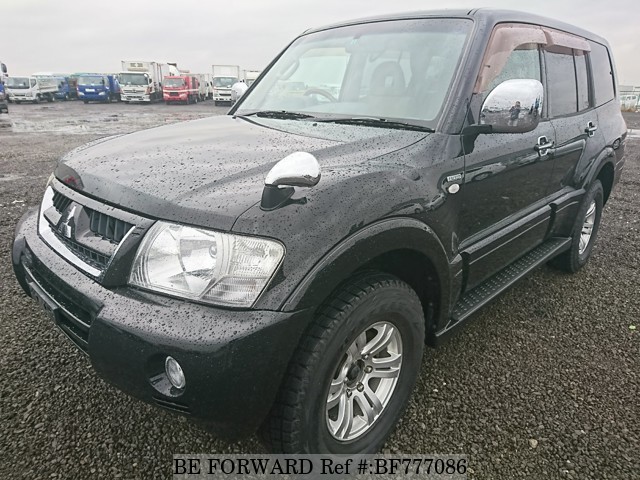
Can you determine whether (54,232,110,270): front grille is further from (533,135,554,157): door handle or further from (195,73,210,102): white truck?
(195,73,210,102): white truck

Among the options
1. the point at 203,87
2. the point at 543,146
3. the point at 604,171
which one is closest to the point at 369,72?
the point at 543,146

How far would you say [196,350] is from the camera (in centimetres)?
142

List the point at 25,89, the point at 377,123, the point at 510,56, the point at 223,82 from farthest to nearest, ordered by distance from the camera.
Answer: the point at 223,82, the point at 25,89, the point at 510,56, the point at 377,123

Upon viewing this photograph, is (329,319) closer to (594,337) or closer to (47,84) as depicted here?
(594,337)

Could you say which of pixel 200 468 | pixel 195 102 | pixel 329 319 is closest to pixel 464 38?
pixel 329 319

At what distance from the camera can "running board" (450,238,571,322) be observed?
245 centimetres

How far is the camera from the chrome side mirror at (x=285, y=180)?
5.07 feet

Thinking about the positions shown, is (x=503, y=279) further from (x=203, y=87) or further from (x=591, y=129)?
(x=203, y=87)

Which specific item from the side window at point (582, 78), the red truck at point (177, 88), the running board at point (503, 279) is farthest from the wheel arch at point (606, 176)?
the red truck at point (177, 88)

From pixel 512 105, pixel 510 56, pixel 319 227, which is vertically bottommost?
pixel 319 227

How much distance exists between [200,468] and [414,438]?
98 cm

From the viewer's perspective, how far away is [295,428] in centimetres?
163

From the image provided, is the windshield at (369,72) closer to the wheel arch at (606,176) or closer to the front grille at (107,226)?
the front grille at (107,226)

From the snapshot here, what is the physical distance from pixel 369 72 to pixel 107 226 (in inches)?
69.6
